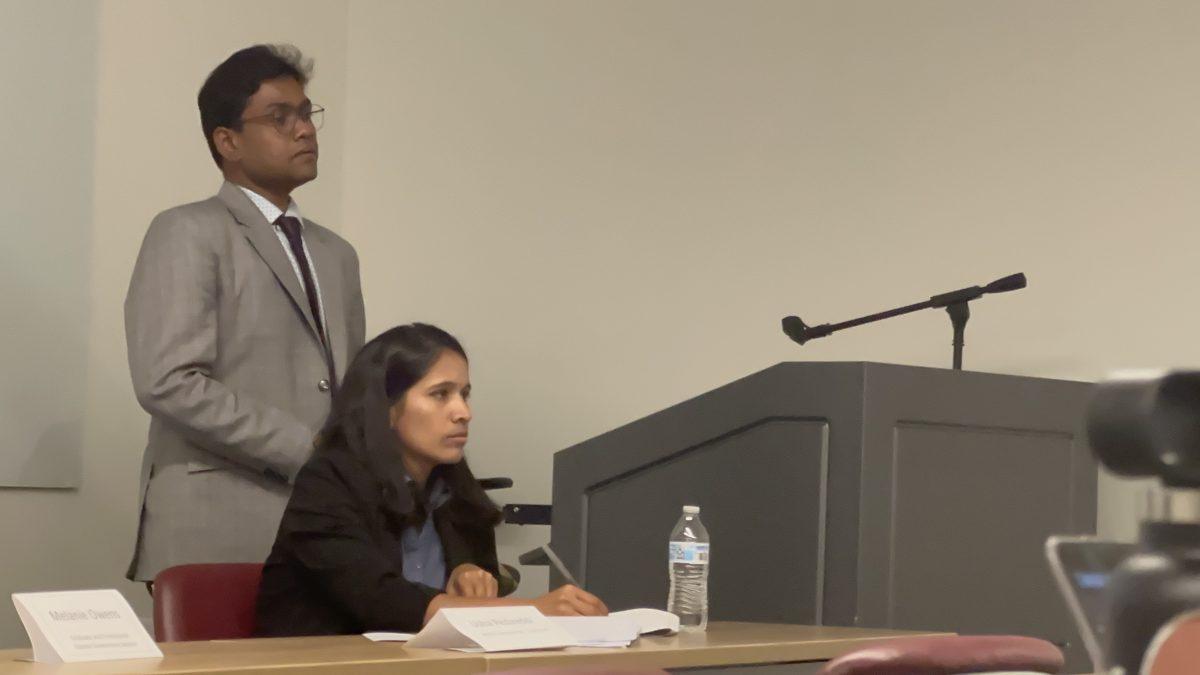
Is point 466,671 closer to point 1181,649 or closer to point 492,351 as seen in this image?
point 1181,649

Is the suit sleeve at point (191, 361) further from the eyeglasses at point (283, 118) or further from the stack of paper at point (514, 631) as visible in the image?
the stack of paper at point (514, 631)

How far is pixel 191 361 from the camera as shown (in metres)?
3.04

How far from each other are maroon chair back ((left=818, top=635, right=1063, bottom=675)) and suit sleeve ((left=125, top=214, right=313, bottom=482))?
192cm

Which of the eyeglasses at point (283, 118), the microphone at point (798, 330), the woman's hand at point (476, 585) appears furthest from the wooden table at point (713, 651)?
the eyeglasses at point (283, 118)

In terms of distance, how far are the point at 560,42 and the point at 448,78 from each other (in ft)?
1.36

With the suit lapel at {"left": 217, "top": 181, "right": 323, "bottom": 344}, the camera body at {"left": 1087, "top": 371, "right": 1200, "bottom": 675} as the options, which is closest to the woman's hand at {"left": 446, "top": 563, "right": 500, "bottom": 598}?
the suit lapel at {"left": 217, "top": 181, "right": 323, "bottom": 344}

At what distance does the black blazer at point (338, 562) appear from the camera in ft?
7.87

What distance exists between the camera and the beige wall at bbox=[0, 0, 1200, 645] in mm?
3902

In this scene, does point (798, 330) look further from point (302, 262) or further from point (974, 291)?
point (302, 262)

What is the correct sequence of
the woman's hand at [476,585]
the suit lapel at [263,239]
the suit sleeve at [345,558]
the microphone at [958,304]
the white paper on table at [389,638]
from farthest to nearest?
the microphone at [958,304] < the suit lapel at [263,239] < the woman's hand at [476,585] < the suit sleeve at [345,558] < the white paper on table at [389,638]

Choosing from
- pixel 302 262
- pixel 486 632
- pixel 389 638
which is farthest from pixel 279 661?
pixel 302 262

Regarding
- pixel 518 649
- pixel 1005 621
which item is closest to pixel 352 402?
pixel 518 649

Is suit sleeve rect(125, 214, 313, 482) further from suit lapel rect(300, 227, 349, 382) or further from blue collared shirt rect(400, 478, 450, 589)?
blue collared shirt rect(400, 478, 450, 589)

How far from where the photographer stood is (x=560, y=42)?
489cm
